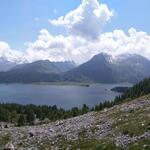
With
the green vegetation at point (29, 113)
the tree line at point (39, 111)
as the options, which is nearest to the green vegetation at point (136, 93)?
the tree line at point (39, 111)

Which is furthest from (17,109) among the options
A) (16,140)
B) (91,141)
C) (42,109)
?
(91,141)

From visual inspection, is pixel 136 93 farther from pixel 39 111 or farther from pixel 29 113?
pixel 39 111

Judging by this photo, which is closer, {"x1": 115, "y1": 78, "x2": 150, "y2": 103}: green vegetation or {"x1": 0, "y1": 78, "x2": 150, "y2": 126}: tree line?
{"x1": 115, "y1": 78, "x2": 150, "y2": 103}: green vegetation

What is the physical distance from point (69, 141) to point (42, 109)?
4918 inches

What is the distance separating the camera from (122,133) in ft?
105

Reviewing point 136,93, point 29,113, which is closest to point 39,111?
point 29,113

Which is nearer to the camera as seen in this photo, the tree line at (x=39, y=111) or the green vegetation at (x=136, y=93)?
the green vegetation at (x=136, y=93)

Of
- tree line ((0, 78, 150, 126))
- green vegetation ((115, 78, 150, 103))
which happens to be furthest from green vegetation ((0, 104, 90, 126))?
green vegetation ((115, 78, 150, 103))

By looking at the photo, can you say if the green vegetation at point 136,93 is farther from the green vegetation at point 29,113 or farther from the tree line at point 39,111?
the green vegetation at point 29,113

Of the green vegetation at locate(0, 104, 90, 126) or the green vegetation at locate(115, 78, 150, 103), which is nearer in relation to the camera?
the green vegetation at locate(115, 78, 150, 103)

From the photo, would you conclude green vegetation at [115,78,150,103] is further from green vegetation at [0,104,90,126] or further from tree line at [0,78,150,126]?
green vegetation at [0,104,90,126]

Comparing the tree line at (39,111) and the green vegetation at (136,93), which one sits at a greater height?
the green vegetation at (136,93)

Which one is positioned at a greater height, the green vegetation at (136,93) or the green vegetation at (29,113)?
the green vegetation at (136,93)

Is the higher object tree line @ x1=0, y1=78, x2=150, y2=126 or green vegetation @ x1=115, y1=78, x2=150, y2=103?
green vegetation @ x1=115, y1=78, x2=150, y2=103
